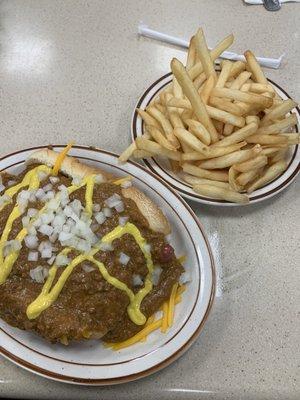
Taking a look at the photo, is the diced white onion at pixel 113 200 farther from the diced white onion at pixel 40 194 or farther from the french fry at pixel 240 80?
the french fry at pixel 240 80

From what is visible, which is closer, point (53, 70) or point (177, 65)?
point (177, 65)

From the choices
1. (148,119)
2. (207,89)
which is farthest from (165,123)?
(207,89)


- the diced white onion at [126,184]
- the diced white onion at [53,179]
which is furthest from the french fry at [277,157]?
the diced white onion at [53,179]

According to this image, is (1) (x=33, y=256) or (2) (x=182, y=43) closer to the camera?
(1) (x=33, y=256)

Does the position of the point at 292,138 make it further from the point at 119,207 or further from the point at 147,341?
the point at 147,341

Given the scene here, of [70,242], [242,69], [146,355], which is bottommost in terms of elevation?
[146,355]

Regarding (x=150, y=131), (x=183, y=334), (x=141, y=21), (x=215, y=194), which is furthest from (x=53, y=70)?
(x=183, y=334)

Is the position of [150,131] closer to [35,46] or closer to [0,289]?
[0,289]
